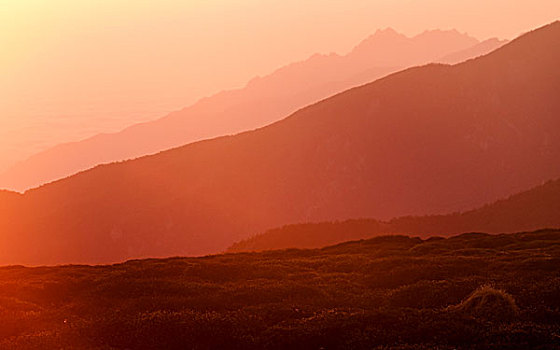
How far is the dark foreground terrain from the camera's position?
37.3m

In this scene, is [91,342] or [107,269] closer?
[91,342]

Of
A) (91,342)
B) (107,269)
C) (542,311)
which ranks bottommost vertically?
(542,311)

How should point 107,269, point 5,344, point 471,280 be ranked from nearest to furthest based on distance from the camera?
1. point 5,344
2. point 471,280
3. point 107,269

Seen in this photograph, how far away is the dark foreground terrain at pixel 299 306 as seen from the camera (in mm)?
37344

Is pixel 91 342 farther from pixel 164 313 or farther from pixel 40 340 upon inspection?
pixel 164 313

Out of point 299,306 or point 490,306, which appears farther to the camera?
point 299,306

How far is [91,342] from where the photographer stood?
39406mm

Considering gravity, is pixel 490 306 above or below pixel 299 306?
below

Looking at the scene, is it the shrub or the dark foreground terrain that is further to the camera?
the shrub

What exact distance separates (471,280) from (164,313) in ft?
96.1

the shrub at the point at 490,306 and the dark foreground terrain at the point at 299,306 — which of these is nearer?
the dark foreground terrain at the point at 299,306

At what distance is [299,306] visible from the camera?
156ft

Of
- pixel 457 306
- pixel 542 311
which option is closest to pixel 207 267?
pixel 457 306

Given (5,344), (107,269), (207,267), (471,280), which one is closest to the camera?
(5,344)
